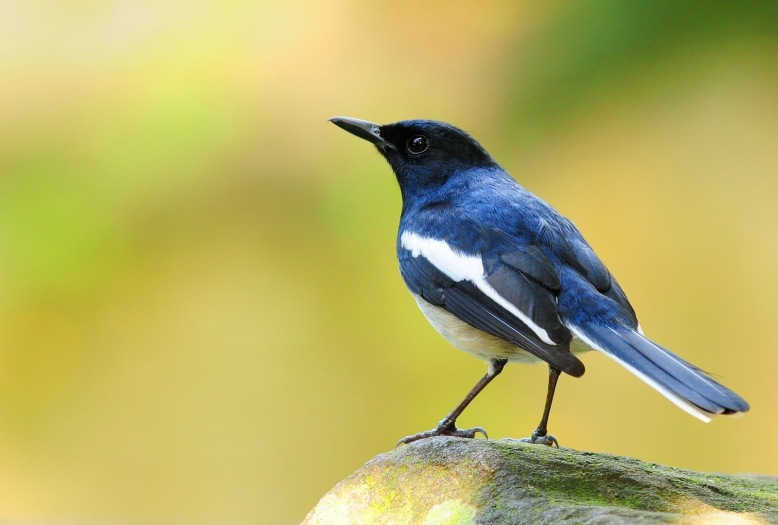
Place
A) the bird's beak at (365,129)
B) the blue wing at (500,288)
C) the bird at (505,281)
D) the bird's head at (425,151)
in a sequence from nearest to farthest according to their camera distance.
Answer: the bird at (505,281) < the blue wing at (500,288) < the bird's head at (425,151) < the bird's beak at (365,129)

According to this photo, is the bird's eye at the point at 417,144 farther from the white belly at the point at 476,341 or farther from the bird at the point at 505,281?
the white belly at the point at 476,341

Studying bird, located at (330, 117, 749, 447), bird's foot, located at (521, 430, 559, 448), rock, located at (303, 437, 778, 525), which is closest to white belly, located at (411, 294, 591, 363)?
bird, located at (330, 117, 749, 447)

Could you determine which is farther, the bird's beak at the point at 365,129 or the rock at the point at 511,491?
the bird's beak at the point at 365,129

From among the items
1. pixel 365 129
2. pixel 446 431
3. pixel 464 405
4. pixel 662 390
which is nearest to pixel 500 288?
pixel 464 405

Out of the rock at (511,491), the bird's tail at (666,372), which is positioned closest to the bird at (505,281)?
the bird's tail at (666,372)

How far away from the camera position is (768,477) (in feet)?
12.4

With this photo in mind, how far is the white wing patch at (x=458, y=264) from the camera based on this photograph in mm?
3324

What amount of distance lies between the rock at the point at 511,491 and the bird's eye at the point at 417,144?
1.53m

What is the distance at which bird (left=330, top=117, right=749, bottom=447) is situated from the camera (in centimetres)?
306

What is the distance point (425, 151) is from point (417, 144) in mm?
57

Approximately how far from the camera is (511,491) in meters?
2.86

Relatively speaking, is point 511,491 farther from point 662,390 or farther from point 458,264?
point 458,264

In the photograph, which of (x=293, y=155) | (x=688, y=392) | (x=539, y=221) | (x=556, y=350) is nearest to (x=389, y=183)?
(x=293, y=155)

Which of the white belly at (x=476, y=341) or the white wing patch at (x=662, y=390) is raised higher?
the white wing patch at (x=662, y=390)
